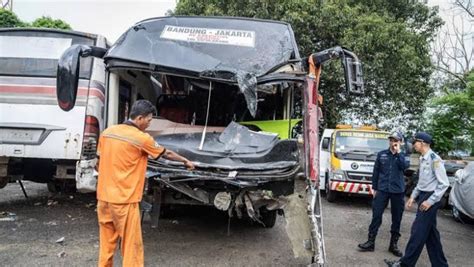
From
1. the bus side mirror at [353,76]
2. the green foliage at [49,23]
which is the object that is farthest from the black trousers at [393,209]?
the green foliage at [49,23]

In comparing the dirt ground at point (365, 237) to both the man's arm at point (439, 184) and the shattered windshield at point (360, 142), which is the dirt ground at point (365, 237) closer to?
the man's arm at point (439, 184)

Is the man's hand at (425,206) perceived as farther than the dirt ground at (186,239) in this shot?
No

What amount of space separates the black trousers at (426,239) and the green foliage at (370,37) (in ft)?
29.8

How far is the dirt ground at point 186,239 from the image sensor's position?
483 cm

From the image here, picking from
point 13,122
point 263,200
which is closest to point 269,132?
point 263,200

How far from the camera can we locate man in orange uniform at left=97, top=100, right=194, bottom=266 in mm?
3734

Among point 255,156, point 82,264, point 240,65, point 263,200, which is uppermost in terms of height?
point 240,65

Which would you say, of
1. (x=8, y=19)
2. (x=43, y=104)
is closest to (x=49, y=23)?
(x=8, y=19)

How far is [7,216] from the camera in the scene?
649cm

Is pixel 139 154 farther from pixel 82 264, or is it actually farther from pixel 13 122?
pixel 13 122

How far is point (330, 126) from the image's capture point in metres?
16.5

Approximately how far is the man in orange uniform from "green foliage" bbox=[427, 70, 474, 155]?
35.3ft

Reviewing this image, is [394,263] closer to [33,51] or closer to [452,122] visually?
[33,51]

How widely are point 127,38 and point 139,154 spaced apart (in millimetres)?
1927
